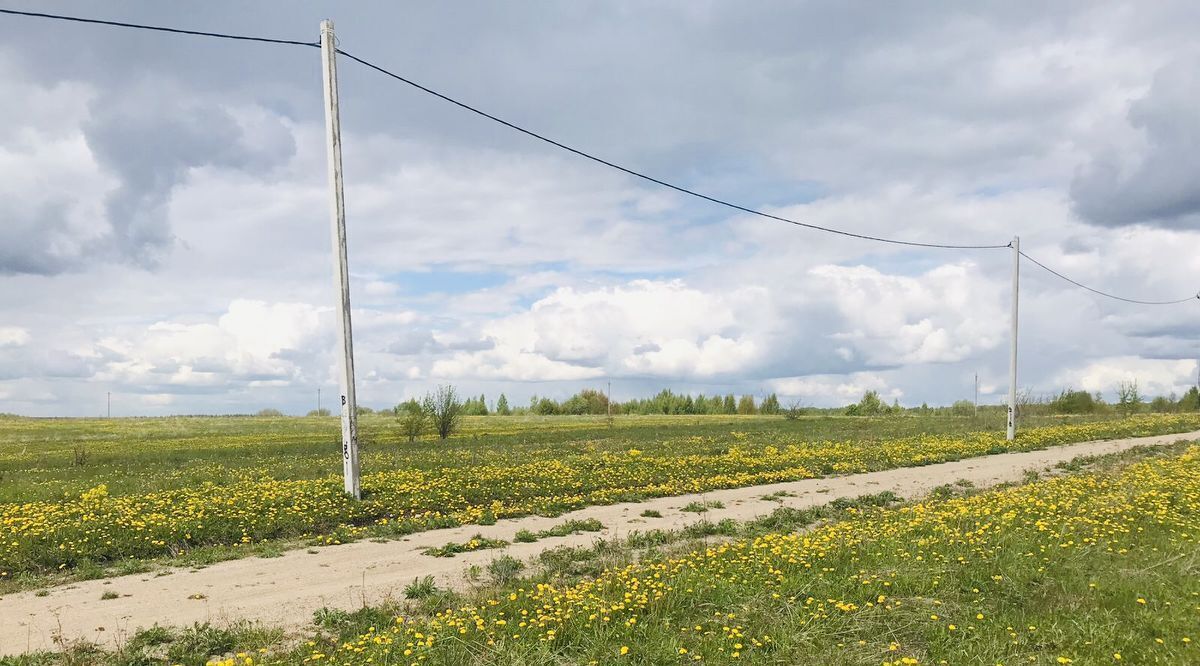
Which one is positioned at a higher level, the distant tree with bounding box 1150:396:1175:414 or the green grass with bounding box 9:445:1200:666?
the green grass with bounding box 9:445:1200:666

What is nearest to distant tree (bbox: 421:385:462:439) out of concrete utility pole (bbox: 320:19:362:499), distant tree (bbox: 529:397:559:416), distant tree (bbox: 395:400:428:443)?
distant tree (bbox: 395:400:428:443)

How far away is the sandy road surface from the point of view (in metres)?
8.86

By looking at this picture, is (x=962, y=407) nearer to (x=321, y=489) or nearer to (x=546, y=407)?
(x=546, y=407)

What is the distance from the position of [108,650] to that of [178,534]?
20.8 ft

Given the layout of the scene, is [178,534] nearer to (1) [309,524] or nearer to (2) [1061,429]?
(1) [309,524]

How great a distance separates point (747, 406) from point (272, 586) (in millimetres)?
112605

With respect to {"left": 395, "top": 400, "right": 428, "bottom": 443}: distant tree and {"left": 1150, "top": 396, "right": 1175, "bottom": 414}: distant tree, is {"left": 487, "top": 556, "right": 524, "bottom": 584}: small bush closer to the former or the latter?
{"left": 395, "top": 400, "right": 428, "bottom": 443}: distant tree

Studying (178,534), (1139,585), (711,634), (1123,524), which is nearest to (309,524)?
(178,534)

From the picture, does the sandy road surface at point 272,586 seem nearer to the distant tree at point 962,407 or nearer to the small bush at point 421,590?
the small bush at point 421,590

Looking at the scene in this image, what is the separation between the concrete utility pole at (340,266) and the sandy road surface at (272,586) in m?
4.05

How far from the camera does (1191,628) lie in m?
7.79

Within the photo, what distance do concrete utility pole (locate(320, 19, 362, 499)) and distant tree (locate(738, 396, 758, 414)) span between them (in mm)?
104210

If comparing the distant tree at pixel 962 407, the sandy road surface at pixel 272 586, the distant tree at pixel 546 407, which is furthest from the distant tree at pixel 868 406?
the sandy road surface at pixel 272 586

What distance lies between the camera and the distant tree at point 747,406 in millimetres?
117625
